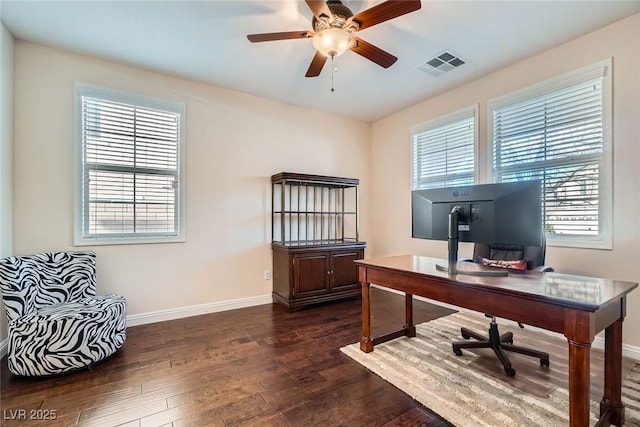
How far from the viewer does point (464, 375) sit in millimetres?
2092

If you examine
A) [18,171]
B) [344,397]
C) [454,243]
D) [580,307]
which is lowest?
[344,397]

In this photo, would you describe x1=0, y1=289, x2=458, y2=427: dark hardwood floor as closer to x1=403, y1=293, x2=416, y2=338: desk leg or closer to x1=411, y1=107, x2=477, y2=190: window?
x1=403, y1=293, x2=416, y2=338: desk leg

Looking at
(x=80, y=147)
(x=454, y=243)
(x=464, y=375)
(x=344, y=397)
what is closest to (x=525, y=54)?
(x=454, y=243)

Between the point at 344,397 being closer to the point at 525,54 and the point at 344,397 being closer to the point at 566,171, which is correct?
the point at 566,171

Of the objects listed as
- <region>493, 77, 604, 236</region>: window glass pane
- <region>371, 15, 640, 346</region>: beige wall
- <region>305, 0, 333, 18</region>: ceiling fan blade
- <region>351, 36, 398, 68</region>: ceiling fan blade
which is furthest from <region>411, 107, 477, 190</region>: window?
<region>305, 0, 333, 18</region>: ceiling fan blade

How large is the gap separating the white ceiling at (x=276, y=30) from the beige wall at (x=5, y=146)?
22 cm

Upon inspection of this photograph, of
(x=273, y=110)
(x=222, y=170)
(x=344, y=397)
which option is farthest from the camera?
(x=273, y=110)

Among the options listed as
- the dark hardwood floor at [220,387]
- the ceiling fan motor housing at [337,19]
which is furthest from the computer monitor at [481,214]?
the ceiling fan motor housing at [337,19]

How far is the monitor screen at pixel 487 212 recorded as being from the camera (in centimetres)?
161

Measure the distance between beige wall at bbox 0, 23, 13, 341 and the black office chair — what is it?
3929 mm

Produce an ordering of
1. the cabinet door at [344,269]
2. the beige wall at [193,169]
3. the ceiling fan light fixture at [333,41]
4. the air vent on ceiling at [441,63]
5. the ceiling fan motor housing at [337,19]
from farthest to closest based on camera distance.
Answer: the cabinet door at [344,269], the air vent on ceiling at [441,63], the beige wall at [193,169], the ceiling fan light fixture at [333,41], the ceiling fan motor housing at [337,19]

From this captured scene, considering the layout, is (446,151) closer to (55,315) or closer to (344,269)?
(344,269)

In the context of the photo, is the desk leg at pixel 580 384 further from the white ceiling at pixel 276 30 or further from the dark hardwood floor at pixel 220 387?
the white ceiling at pixel 276 30

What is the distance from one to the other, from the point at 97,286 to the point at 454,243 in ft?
11.1
